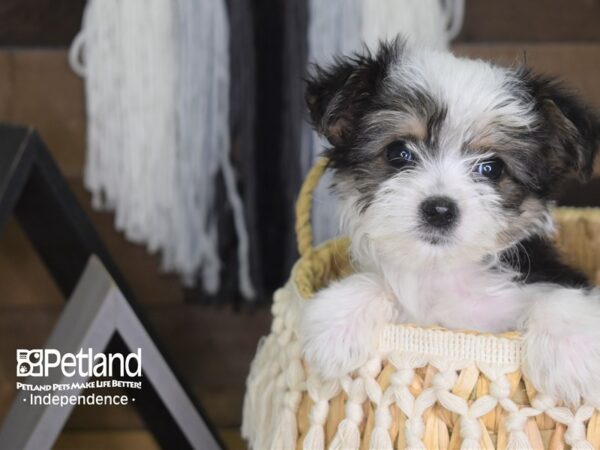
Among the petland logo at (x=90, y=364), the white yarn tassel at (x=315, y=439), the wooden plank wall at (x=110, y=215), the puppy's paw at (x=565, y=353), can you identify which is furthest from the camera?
the wooden plank wall at (x=110, y=215)

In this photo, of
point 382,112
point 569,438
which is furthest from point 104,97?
point 569,438

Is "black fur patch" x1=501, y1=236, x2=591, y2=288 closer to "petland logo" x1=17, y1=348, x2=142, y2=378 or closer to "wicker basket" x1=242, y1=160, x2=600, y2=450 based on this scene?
"wicker basket" x1=242, y1=160, x2=600, y2=450

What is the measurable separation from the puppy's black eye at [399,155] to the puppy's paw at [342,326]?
8.5 inches

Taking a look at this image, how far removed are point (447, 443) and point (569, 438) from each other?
0.17 meters

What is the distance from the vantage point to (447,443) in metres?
1.13

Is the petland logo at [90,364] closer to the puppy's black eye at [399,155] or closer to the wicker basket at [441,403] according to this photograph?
the wicker basket at [441,403]

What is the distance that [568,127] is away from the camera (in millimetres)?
1330

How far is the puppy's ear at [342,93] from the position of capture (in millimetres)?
1344

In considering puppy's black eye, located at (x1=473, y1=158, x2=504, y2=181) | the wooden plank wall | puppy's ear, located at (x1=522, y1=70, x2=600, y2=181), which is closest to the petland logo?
the wooden plank wall

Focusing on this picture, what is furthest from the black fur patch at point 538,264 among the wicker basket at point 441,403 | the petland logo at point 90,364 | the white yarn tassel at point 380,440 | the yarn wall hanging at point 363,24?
the petland logo at point 90,364

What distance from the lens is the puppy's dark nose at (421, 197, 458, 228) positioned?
4.06 ft

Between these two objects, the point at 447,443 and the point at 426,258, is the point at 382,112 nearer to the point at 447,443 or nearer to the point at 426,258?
the point at 426,258

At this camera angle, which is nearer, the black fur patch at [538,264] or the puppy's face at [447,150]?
the puppy's face at [447,150]

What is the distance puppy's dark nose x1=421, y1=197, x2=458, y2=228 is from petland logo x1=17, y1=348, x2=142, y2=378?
2.01 ft
